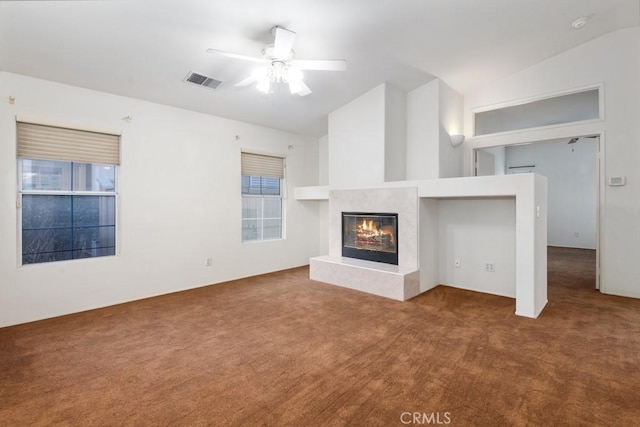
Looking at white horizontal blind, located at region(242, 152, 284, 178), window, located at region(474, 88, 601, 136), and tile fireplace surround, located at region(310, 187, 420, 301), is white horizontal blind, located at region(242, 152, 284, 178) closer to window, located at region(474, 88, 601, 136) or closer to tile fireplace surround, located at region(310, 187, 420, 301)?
tile fireplace surround, located at region(310, 187, 420, 301)

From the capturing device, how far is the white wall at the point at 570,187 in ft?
26.5

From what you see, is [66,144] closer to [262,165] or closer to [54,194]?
[54,194]

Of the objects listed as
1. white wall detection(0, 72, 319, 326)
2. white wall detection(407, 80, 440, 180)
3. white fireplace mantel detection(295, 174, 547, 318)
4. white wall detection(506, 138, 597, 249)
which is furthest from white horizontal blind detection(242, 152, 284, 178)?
white wall detection(506, 138, 597, 249)

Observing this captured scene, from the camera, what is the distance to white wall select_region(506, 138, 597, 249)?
26.5ft

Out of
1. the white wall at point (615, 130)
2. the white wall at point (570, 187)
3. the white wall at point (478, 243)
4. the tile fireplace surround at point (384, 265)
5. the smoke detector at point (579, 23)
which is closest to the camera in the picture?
the smoke detector at point (579, 23)

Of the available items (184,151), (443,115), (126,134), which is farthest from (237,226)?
(443,115)

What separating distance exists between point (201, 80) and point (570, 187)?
363 inches

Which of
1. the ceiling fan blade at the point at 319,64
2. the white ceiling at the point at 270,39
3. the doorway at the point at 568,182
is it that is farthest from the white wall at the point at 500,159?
the ceiling fan blade at the point at 319,64

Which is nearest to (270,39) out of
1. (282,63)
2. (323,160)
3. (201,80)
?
(282,63)

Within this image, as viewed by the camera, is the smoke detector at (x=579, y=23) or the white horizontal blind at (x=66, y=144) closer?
the white horizontal blind at (x=66, y=144)

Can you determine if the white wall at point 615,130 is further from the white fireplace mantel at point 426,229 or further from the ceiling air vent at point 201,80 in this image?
the ceiling air vent at point 201,80

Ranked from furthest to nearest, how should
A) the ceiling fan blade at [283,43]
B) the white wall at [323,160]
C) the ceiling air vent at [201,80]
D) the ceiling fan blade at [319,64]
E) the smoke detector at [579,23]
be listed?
the white wall at [323,160], the ceiling air vent at [201,80], the smoke detector at [579,23], the ceiling fan blade at [319,64], the ceiling fan blade at [283,43]

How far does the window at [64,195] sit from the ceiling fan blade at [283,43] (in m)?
2.56

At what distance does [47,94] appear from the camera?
3516 millimetres
